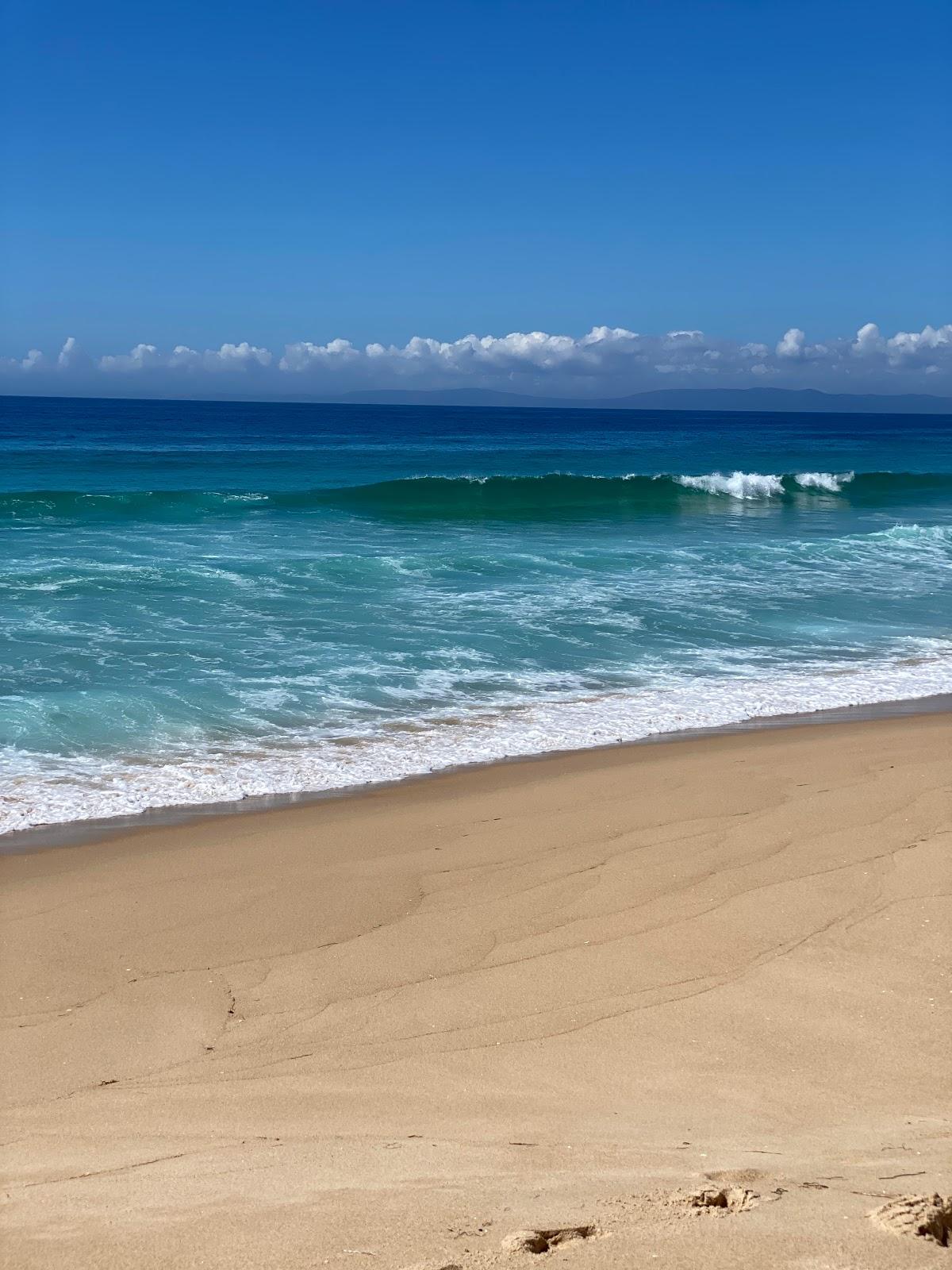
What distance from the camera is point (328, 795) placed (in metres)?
7.43

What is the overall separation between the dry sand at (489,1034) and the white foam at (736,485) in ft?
94.8

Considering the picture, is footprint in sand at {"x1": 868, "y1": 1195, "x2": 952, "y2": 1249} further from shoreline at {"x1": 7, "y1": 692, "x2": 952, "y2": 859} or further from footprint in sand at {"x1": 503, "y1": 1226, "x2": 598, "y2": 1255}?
shoreline at {"x1": 7, "y1": 692, "x2": 952, "y2": 859}

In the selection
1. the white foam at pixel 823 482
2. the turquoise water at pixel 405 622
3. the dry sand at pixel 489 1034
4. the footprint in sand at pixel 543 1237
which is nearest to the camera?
the footprint in sand at pixel 543 1237

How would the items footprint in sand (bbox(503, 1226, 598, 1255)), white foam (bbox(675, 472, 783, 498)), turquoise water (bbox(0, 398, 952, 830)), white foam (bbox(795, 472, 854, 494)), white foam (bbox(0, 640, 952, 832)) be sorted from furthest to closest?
white foam (bbox(795, 472, 854, 494))
white foam (bbox(675, 472, 783, 498))
turquoise water (bbox(0, 398, 952, 830))
white foam (bbox(0, 640, 952, 832))
footprint in sand (bbox(503, 1226, 598, 1255))

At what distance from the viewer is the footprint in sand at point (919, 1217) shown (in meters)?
2.48

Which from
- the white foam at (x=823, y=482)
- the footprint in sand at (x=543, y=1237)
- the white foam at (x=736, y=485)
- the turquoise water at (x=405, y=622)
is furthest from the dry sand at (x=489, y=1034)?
the white foam at (x=823, y=482)

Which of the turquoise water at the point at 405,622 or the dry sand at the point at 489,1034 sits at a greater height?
the turquoise water at the point at 405,622

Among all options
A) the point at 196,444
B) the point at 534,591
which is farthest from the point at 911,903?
the point at 196,444

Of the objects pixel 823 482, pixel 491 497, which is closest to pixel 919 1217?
pixel 491 497

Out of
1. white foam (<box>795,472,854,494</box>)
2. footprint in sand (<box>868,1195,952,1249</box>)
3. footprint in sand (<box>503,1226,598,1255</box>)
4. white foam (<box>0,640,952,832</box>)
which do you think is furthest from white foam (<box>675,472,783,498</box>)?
footprint in sand (<box>503,1226,598,1255</box>)

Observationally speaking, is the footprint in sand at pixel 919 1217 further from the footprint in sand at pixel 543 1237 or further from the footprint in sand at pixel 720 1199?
the footprint in sand at pixel 543 1237

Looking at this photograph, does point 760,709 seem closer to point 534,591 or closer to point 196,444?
point 534,591

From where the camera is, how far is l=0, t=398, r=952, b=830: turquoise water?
8539 mm

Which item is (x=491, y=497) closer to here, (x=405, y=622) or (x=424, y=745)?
(x=405, y=622)
